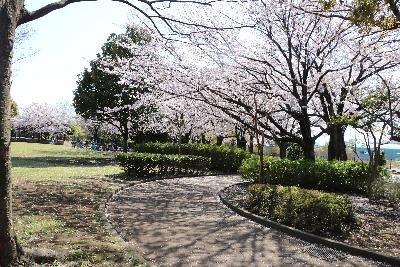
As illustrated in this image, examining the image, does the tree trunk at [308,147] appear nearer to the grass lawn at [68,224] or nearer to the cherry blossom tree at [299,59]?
the cherry blossom tree at [299,59]

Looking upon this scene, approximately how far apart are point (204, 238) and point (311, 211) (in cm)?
228

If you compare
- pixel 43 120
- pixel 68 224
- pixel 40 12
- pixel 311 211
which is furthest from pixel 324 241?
pixel 43 120

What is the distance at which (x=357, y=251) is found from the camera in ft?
20.7

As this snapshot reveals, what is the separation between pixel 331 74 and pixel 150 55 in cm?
783

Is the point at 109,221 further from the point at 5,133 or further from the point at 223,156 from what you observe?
the point at 223,156

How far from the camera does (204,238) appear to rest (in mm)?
7223

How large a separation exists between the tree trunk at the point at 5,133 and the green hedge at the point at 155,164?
46.1 ft

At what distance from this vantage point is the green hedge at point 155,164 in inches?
730

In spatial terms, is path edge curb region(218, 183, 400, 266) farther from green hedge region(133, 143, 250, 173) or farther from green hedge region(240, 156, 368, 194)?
green hedge region(133, 143, 250, 173)

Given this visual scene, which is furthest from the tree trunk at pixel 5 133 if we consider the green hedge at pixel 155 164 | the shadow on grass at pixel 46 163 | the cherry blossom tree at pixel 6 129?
the shadow on grass at pixel 46 163

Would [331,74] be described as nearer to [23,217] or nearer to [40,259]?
[23,217]

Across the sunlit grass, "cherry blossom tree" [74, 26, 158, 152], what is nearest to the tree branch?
the sunlit grass

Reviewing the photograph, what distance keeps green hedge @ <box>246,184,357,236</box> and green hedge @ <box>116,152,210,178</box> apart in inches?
406

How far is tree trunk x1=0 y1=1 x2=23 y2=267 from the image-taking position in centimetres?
426
